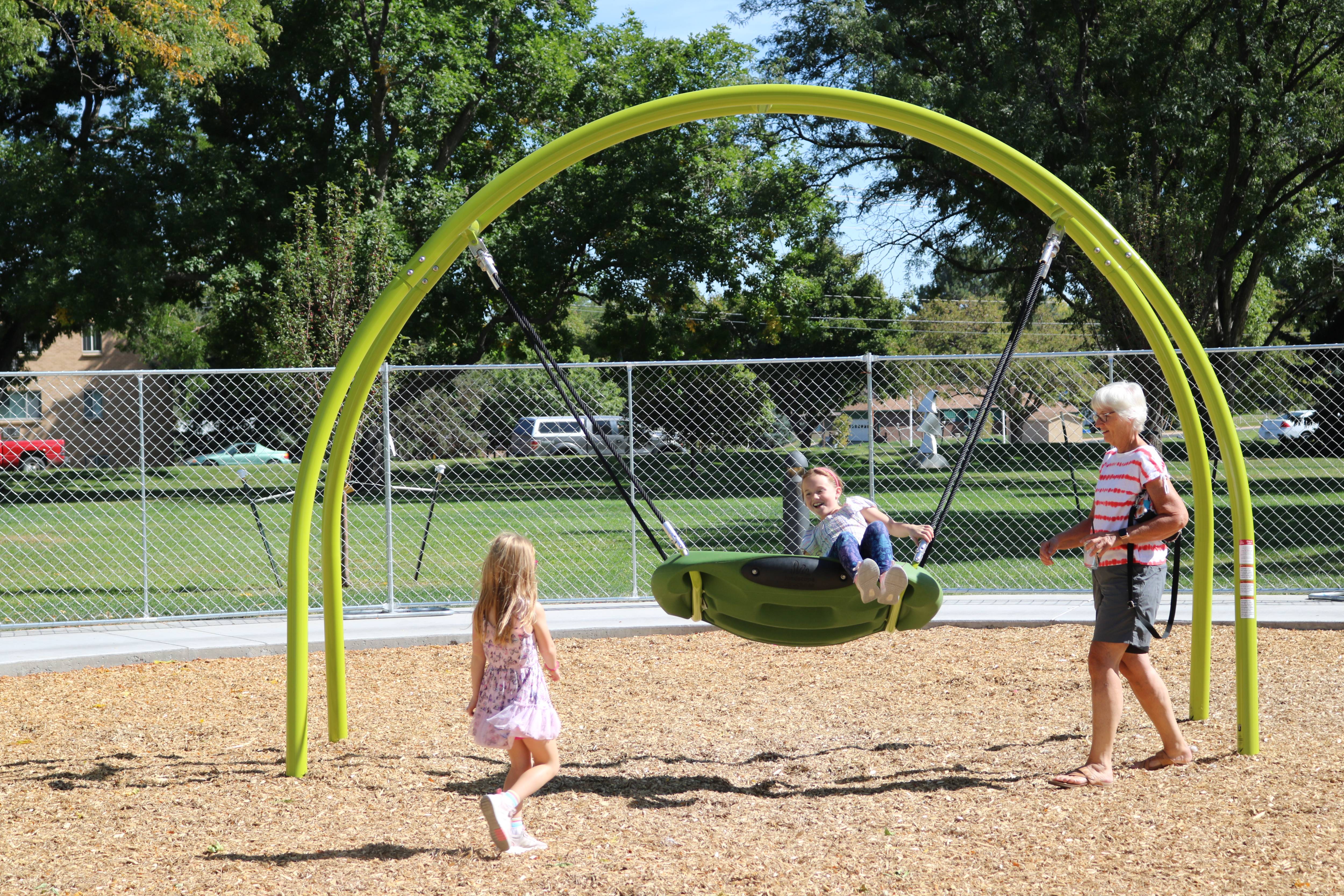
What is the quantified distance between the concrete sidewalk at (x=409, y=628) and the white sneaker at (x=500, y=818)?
4.01 m

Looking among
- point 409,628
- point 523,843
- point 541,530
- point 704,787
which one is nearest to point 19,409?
point 541,530

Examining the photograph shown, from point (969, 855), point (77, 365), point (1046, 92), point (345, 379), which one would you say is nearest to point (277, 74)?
point (1046, 92)

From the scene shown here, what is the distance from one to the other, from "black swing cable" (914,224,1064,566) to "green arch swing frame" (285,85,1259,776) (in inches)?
5.1

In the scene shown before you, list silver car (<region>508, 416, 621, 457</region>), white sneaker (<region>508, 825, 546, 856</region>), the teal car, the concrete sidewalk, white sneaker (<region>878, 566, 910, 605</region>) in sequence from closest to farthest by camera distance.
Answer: white sneaker (<region>508, 825, 546, 856</region>) < white sneaker (<region>878, 566, 910, 605</region>) < the concrete sidewalk < silver car (<region>508, 416, 621, 457</region>) < the teal car

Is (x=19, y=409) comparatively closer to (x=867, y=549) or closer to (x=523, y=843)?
(x=523, y=843)

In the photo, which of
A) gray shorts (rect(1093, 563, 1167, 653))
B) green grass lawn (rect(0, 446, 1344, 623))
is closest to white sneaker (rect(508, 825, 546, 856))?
gray shorts (rect(1093, 563, 1167, 653))

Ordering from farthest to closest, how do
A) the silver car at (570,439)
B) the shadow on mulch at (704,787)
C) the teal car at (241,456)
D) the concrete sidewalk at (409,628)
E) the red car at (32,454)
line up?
the teal car at (241,456) < the silver car at (570,439) < the red car at (32,454) < the concrete sidewalk at (409,628) < the shadow on mulch at (704,787)

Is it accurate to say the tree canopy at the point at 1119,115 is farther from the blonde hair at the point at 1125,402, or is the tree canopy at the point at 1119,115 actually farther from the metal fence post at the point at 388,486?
the blonde hair at the point at 1125,402

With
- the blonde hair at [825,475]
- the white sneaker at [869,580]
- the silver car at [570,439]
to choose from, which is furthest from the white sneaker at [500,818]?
the silver car at [570,439]

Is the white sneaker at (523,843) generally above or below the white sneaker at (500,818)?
below

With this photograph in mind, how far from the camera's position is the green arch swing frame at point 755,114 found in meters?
4.66

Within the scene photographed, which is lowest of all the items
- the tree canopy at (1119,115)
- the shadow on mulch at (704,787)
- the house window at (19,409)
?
the shadow on mulch at (704,787)

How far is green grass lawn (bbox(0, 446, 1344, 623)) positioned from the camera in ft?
33.3

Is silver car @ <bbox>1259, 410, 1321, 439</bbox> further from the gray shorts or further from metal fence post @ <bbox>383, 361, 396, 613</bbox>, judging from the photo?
the gray shorts
